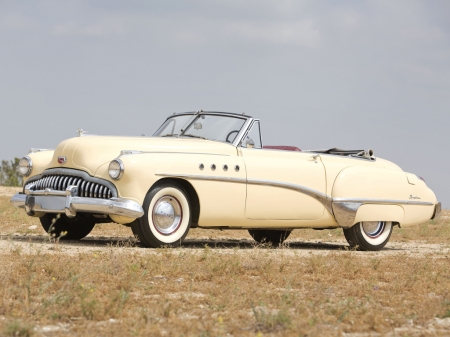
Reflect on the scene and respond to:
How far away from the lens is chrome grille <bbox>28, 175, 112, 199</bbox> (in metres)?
8.86

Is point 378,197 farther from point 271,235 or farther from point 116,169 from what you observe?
point 116,169

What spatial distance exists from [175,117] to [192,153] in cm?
177

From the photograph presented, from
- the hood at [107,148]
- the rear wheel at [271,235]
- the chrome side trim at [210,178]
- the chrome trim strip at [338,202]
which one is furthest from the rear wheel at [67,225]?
the rear wheel at [271,235]

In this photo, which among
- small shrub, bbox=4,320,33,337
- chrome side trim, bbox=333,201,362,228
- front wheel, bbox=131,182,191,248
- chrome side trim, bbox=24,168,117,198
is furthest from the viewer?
chrome side trim, bbox=333,201,362,228

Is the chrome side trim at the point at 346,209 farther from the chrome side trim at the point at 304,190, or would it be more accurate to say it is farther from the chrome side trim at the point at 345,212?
the chrome side trim at the point at 304,190

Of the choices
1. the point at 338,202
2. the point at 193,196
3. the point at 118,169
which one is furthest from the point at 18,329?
the point at 338,202

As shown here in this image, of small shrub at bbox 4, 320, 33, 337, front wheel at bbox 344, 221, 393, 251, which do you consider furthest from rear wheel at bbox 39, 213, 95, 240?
small shrub at bbox 4, 320, 33, 337

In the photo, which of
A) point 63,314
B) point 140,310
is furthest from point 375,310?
point 63,314

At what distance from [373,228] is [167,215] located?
3936mm

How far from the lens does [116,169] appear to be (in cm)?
869

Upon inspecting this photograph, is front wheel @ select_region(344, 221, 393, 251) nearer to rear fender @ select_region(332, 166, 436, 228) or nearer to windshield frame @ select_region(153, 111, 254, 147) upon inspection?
rear fender @ select_region(332, 166, 436, 228)

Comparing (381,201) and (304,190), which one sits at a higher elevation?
(304,190)

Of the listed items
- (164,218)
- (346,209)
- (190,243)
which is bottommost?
(190,243)

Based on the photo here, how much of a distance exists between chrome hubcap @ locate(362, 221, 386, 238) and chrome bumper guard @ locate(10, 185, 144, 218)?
14.0 ft
